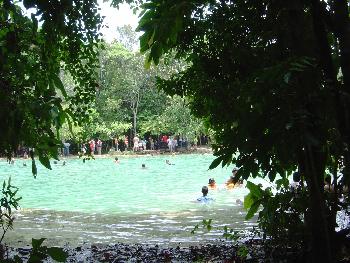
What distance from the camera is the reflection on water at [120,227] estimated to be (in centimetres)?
948

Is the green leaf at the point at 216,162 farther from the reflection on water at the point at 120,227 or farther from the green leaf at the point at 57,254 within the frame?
the reflection on water at the point at 120,227

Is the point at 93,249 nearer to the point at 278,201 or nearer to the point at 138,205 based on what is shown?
the point at 278,201

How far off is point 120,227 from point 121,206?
4.18m

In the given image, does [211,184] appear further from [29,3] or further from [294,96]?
[29,3]

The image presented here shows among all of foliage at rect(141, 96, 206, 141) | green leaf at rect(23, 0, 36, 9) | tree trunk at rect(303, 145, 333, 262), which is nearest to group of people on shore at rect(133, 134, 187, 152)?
foliage at rect(141, 96, 206, 141)

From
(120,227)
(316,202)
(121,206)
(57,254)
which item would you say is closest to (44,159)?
(57,254)

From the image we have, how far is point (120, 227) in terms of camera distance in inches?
440

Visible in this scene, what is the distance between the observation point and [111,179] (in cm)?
2445

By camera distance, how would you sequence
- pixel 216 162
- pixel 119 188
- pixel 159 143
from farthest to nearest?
pixel 159 143 → pixel 119 188 → pixel 216 162

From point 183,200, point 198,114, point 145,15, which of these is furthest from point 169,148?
point 145,15

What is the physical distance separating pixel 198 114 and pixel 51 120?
3.99 metres

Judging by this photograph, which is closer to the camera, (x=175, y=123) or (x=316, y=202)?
(x=316, y=202)

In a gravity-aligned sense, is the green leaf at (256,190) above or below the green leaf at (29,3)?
below

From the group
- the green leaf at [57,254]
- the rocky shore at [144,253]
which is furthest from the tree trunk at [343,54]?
the rocky shore at [144,253]
